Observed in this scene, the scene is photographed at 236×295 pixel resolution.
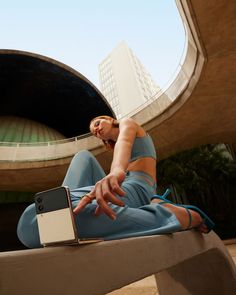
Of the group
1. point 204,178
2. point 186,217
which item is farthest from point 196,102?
point 186,217

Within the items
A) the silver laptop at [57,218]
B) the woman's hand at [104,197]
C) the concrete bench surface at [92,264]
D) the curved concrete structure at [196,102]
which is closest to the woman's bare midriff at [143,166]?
the concrete bench surface at [92,264]

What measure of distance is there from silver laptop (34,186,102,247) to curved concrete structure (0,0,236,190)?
5575mm

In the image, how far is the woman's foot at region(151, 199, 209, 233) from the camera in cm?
105

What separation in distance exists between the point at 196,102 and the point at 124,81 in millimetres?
54925

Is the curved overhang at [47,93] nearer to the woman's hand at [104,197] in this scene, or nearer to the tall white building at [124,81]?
the woman's hand at [104,197]

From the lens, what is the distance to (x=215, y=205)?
531 inches

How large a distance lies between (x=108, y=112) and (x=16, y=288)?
21741 millimetres

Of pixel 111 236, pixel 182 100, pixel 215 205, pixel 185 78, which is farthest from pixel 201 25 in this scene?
pixel 215 205

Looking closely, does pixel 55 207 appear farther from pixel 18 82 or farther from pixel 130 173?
pixel 18 82

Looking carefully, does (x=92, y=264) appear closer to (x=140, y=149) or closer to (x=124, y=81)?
(x=140, y=149)

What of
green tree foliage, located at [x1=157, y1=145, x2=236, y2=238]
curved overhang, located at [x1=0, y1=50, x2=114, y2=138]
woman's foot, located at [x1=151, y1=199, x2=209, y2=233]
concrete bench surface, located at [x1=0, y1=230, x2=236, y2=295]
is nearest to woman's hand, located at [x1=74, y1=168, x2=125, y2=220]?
concrete bench surface, located at [x1=0, y1=230, x2=236, y2=295]

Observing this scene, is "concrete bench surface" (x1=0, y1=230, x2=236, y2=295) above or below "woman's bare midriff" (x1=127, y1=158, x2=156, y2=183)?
below

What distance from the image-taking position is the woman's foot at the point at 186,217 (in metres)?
1.05

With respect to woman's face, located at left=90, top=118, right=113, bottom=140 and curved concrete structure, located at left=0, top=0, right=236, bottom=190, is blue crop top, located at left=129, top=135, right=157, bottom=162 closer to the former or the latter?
woman's face, located at left=90, top=118, right=113, bottom=140
